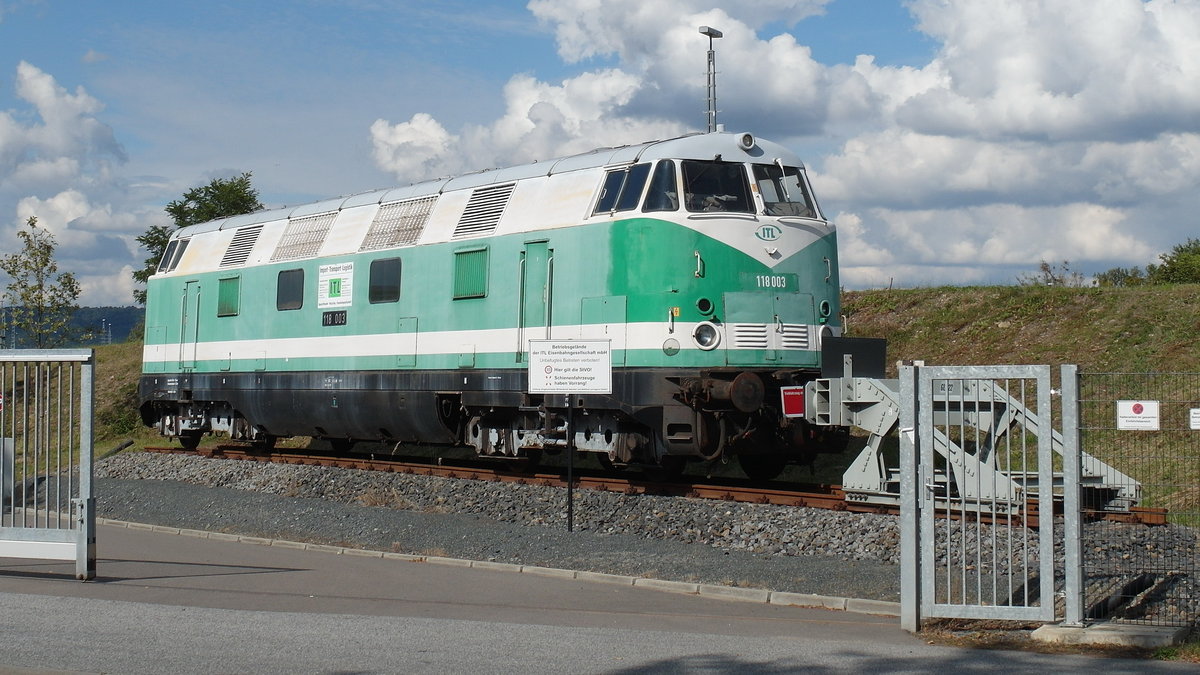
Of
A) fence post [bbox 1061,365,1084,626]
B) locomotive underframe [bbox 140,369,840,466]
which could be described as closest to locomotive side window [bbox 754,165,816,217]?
locomotive underframe [bbox 140,369,840,466]

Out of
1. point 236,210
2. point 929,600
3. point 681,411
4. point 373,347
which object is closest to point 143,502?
point 373,347

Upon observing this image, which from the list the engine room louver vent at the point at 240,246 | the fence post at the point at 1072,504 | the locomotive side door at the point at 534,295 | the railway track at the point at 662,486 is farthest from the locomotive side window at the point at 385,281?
the fence post at the point at 1072,504

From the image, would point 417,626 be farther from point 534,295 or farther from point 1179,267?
point 1179,267

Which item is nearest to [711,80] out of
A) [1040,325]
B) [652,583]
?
[1040,325]

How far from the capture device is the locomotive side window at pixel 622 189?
15305 mm

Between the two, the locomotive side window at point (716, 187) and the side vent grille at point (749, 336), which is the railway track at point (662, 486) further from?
the locomotive side window at point (716, 187)

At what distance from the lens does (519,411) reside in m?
17.3

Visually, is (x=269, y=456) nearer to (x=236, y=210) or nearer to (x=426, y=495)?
(x=426, y=495)

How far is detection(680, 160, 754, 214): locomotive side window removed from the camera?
15.3 metres

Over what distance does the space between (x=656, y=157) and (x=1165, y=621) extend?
335 inches

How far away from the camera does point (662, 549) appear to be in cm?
1262

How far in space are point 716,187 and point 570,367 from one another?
2948 millimetres

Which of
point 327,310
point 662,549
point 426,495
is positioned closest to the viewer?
point 662,549

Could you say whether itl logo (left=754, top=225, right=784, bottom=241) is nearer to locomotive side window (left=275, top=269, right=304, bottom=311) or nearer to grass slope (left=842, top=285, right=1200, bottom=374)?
locomotive side window (left=275, top=269, right=304, bottom=311)
